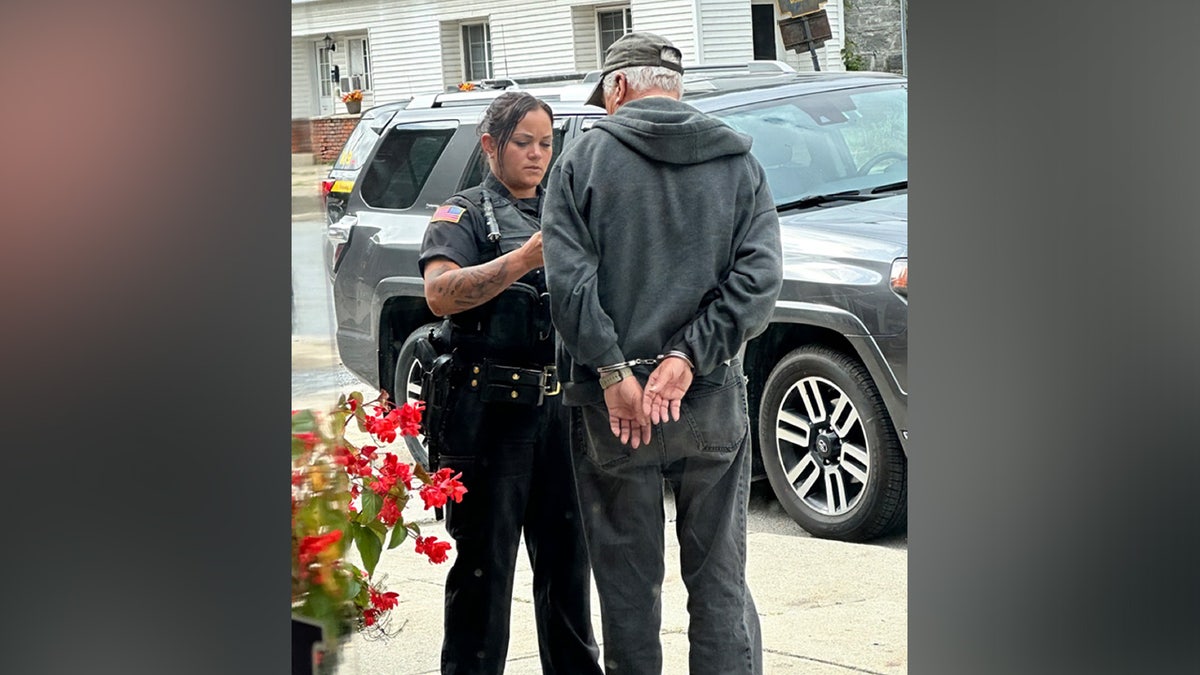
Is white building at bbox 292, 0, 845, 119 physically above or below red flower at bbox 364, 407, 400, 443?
above

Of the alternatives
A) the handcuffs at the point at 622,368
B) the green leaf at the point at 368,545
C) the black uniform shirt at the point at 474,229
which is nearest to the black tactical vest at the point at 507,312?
the black uniform shirt at the point at 474,229

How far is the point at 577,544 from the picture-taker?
284cm

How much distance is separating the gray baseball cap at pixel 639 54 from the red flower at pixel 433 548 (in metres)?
0.87

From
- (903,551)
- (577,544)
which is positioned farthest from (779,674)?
(577,544)

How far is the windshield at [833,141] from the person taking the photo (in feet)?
9.64

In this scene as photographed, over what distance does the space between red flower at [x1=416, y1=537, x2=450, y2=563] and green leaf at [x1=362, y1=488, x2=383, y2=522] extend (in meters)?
0.24

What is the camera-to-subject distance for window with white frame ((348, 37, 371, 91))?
259 centimetres

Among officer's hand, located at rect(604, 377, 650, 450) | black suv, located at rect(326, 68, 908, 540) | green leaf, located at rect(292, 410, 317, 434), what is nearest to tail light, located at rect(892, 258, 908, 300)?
black suv, located at rect(326, 68, 908, 540)

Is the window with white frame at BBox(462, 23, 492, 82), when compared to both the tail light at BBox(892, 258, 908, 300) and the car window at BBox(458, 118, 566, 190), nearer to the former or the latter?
the car window at BBox(458, 118, 566, 190)

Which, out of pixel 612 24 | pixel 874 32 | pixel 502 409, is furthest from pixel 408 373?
pixel 874 32
